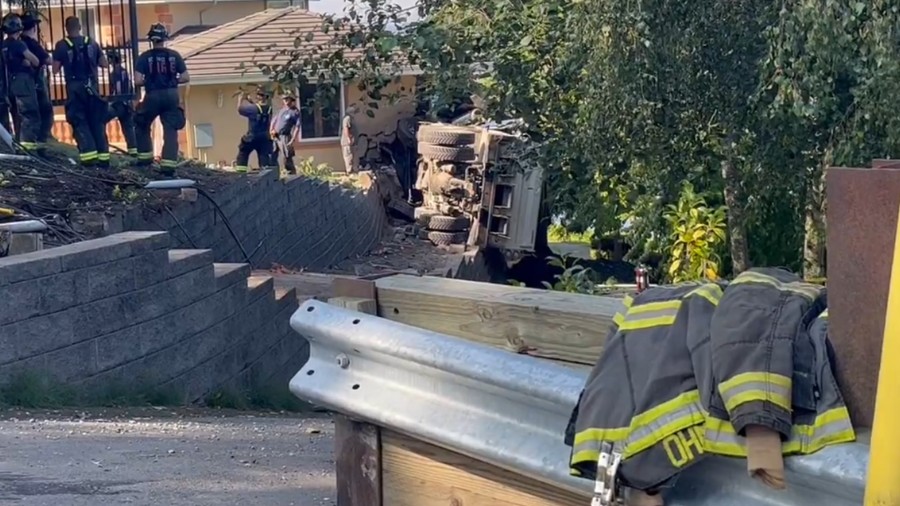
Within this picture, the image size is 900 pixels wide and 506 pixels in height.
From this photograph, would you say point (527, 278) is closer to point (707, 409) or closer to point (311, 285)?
point (311, 285)

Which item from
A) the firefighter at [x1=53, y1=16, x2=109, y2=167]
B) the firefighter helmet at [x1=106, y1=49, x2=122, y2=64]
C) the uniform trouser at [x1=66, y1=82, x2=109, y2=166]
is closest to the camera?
the uniform trouser at [x1=66, y1=82, x2=109, y2=166]

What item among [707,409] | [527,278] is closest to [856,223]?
[707,409]

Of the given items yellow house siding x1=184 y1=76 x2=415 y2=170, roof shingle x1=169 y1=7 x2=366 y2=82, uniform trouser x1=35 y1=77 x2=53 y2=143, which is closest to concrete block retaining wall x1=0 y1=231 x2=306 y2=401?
uniform trouser x1=35 y1=77 x2=53 y2=143

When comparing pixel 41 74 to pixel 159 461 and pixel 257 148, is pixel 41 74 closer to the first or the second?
pixel 257 148

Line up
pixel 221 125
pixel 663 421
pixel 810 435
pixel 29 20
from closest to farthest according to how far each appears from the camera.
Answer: pixel 810 435 < pixel 663 421 < pixel 29 20 < pixel 221 125

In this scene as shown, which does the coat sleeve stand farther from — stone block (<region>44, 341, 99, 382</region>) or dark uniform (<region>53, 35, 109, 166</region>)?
dark uniform (<region>53, 35, 109, 166</region>)

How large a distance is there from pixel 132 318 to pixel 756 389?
6.66 meters

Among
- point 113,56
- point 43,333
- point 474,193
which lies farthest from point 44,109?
point 474,193

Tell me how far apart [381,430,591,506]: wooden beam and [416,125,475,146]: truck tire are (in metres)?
17.5

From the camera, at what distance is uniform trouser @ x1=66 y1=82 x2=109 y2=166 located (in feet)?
44.4

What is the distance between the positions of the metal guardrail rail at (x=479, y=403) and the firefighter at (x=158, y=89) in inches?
458

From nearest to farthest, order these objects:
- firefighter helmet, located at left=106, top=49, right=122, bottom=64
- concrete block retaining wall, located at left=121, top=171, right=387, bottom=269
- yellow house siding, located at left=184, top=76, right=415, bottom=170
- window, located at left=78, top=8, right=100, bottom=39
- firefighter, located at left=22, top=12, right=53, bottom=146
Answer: concrete block retaining wall, located at left=121, top=171, right=387, bottom=269
firefighter, located at left=22, top=12, right=53, bottom=146
firefighter helmet, located at left=106, top=49, right=122, bottom=64
window, located at left=78, top=8, right=100, bottom=39
yellow house siding, located at left=184, top=76, right=415, bottom=170

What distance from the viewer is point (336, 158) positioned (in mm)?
32344

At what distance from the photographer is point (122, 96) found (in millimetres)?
15516
